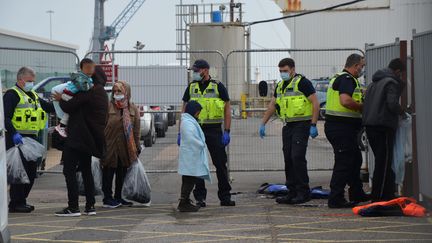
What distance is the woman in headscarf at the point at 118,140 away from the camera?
36.0ft

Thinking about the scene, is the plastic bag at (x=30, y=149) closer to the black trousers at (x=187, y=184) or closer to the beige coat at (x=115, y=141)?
the beige coat at (x=115, y=141)

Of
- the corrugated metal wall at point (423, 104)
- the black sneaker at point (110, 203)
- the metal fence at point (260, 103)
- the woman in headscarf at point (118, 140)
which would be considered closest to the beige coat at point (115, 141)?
the woman in headscarf at point (118, 140)

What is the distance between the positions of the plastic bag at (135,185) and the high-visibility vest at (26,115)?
1.42m

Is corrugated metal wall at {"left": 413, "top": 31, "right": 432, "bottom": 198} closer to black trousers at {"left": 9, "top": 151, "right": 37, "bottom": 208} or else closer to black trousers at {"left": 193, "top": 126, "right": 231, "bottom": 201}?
black trousers at {"left": 193, "top": 126, "right": 231, "bottom": 201}

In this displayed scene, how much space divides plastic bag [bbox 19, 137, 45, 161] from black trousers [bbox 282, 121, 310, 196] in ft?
11.2

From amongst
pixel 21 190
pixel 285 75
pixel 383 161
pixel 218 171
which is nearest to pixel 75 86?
pixel 21 190

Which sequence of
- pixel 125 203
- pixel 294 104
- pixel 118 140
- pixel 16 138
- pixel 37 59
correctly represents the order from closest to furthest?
pixel 16 138 < pixel 294 104 < pixel 118 140 < pixel 125 203 < pixel 37 59

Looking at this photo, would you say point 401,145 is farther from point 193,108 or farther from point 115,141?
point 115,141

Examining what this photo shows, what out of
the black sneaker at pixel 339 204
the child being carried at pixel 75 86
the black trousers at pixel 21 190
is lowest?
the black sneaker at pixel 339 204

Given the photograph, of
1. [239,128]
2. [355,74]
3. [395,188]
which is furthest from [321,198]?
[239,128]

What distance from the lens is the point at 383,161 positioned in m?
10.1

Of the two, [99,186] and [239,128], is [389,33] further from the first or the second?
[99,186]

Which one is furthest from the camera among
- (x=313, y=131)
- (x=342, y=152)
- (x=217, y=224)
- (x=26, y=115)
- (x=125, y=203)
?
(x=125, y=203)

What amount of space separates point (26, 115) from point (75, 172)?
1185mm
